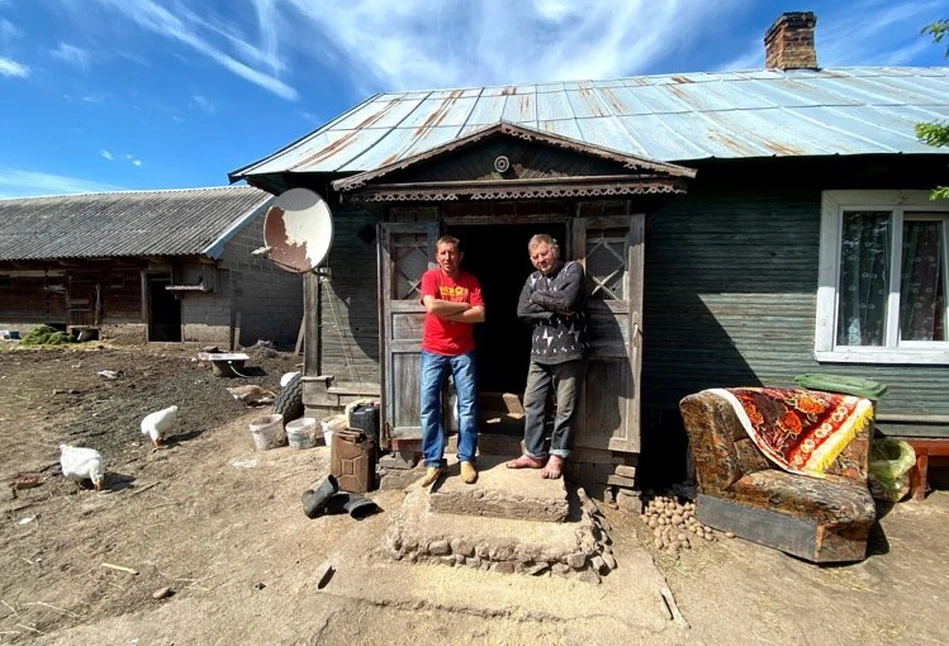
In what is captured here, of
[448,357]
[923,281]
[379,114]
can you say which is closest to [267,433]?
[448,357]

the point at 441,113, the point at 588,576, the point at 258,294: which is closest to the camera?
the point at 588,576

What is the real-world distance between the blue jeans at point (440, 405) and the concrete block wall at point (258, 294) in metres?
10.2

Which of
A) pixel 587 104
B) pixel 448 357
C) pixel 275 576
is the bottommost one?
pixel 275 576

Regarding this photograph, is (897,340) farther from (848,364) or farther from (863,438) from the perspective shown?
(863,438)

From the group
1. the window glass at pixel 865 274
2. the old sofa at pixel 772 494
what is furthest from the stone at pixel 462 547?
the window glass at pixel 865 274

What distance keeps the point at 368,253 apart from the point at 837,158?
202 inches

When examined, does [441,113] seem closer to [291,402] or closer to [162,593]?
[291,402]

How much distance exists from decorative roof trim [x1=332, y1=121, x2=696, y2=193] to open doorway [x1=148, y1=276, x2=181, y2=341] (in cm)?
1134

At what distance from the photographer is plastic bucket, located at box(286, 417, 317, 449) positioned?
5.00 meters

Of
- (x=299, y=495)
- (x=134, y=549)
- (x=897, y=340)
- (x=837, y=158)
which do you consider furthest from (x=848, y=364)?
(x=134, y=549)

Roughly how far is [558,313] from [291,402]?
3988mm

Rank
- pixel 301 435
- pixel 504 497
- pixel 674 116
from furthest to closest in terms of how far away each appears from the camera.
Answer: pixel 674 116 < pixel 301 435 < pixel 504 497

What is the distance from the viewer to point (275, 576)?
2904 millimetres

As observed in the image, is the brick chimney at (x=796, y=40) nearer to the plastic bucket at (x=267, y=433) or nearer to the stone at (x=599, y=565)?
the stone at (x=599, y=565)
